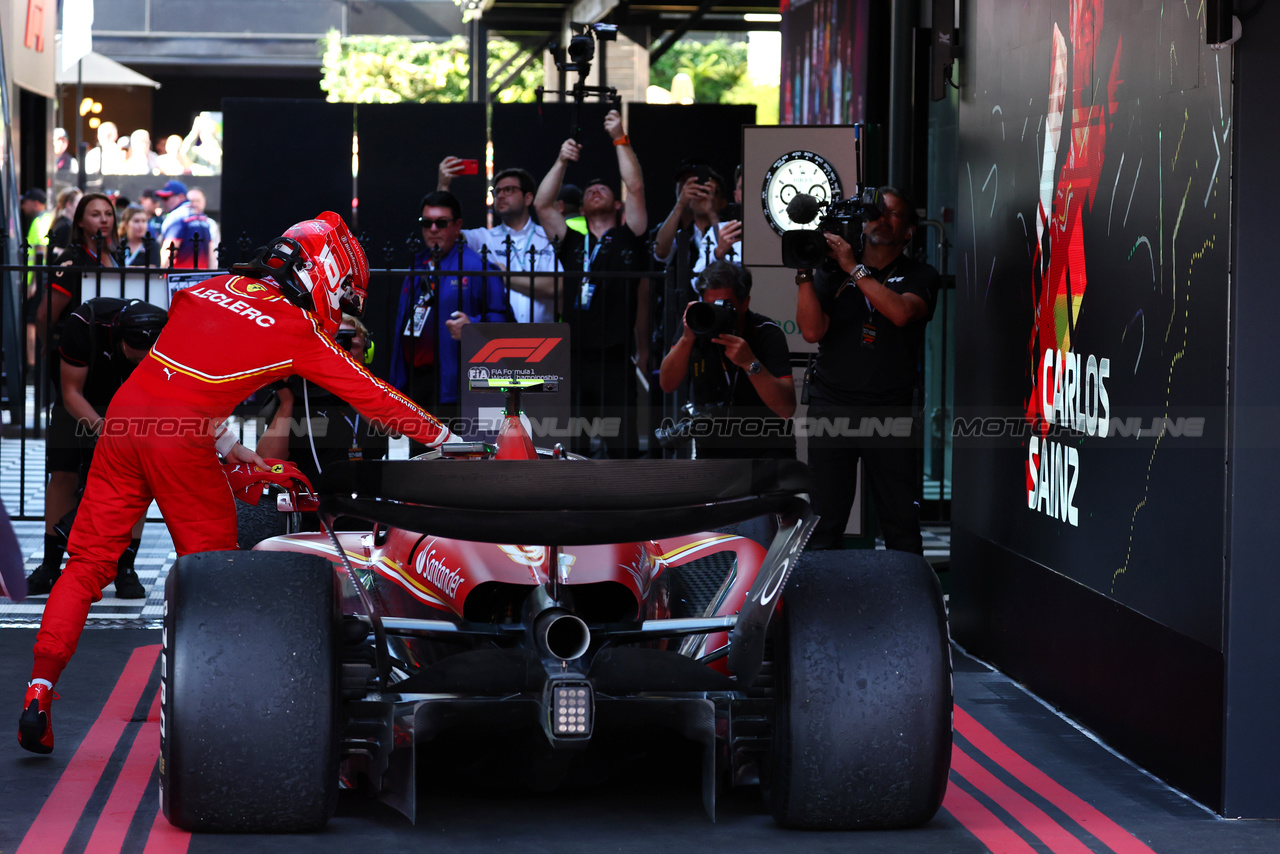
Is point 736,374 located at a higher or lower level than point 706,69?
lower

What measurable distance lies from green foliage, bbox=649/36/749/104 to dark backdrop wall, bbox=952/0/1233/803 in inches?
1522

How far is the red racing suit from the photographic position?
5125 mm

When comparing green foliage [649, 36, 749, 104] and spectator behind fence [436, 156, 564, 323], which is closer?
spectator behind fence [436, 156, 564, 323]

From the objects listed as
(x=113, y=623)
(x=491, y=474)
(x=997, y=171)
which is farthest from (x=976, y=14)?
(x=113, y=623)

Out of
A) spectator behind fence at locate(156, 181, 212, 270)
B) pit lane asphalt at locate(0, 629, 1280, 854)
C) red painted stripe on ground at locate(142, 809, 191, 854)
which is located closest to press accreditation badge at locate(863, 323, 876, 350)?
pit lane asphalt at locate(0, 629, 1280, 854)

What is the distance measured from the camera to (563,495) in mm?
3775

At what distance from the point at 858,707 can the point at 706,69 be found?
42642 millimetres

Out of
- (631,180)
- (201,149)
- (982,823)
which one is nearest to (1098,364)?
(982,823)

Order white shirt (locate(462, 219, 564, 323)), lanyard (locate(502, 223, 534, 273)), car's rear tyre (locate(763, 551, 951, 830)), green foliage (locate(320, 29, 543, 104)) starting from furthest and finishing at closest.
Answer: green foliage (locate(320, 29, 543, 104)), lanyard (locate(502, 223, 534, 273)), white shirt (locate(462, 219, 564, 323)), car's rear tyre (locate(763, 551, 951, 830))

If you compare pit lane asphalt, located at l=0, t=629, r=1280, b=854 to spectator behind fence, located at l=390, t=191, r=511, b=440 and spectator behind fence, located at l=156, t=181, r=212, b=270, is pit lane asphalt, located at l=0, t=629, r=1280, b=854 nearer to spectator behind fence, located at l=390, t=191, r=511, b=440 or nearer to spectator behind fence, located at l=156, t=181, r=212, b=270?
spectator behind fence, located at l=390, t=191, r=511, b=440

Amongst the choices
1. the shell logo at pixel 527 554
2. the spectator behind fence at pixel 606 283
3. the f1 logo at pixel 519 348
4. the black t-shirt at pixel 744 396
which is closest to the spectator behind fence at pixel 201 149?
the spectator behind fence at pixel 606 283

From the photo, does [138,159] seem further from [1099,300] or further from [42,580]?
[1099,300]

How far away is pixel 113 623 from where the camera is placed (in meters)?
7.30

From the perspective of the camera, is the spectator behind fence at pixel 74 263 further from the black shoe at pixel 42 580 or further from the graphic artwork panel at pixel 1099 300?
the graphic artwork panel at pixel 1099 300
